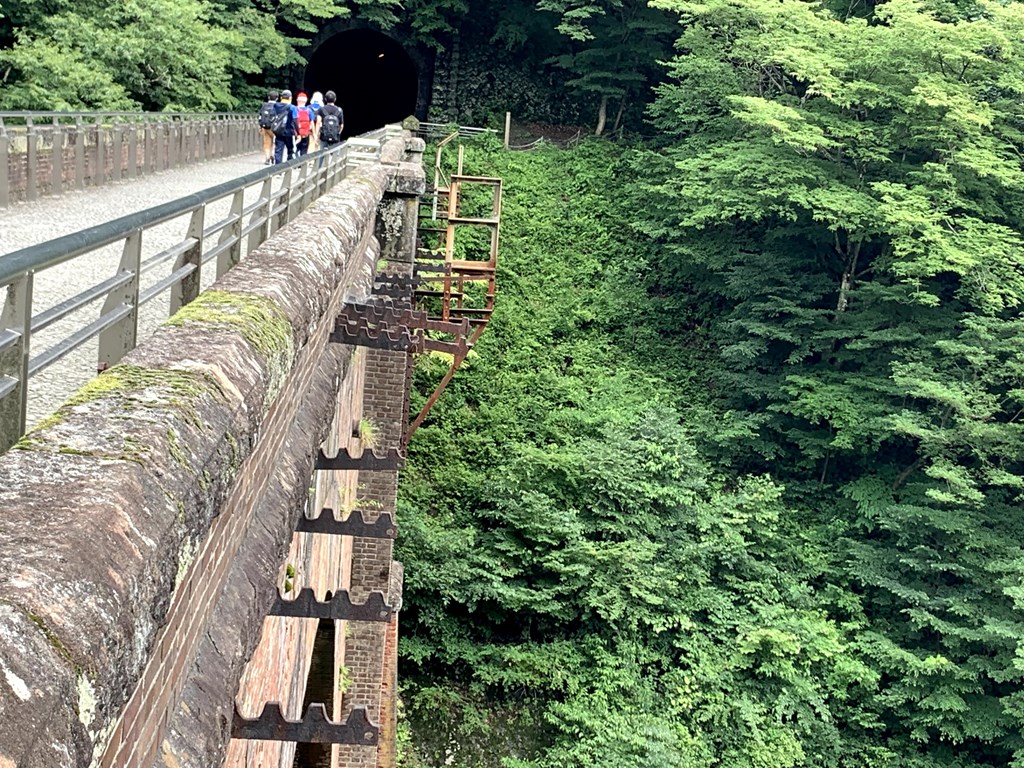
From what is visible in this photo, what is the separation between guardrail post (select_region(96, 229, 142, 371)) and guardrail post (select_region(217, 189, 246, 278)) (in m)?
1.63

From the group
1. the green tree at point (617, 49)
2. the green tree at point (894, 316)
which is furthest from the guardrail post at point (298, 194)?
the green tree at point (617, 49)

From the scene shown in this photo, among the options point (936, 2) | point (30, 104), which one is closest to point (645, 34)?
point (936, 2)

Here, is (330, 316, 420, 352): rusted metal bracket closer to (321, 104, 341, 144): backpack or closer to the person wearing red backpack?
the person wearing red backpack

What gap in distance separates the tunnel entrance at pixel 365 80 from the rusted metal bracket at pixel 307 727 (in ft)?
117

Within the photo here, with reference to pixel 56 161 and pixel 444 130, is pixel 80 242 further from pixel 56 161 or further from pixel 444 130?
pixel 444 130

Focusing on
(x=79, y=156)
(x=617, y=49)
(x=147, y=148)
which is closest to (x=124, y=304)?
(x=79, y=156)

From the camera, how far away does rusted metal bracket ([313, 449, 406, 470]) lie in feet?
17.3

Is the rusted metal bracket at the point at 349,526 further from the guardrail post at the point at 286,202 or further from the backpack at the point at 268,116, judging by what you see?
the backpack at the point at 268,116

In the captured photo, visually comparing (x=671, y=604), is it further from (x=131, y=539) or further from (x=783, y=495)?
(x=131, y=539)

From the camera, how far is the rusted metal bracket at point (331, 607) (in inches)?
141

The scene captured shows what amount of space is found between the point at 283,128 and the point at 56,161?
3562mm

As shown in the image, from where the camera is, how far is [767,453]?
18.9 meters

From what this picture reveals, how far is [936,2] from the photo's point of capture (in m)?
20.5

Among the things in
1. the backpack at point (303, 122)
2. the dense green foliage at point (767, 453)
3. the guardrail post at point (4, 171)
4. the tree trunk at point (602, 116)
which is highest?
the tree trunk at point (602, 116)
